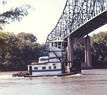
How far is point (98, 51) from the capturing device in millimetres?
81312

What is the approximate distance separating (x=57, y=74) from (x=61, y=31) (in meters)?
35.1

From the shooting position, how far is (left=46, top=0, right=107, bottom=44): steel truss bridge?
5978cm

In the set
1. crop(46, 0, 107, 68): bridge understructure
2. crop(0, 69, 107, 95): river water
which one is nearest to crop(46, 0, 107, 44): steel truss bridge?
crop(46, 0, 107, 68): bridge understructure

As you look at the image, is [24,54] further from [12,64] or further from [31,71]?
[31,71]

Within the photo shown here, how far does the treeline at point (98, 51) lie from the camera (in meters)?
80.7

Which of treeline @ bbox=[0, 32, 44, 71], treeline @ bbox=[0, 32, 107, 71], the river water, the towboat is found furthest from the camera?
treeline @ bbox=[0, 32, 107, 71]

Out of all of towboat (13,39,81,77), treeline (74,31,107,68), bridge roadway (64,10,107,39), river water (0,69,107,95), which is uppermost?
bridge roadway (64,10,107,39)

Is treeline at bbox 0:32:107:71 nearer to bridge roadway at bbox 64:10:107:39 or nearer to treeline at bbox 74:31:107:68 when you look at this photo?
treeline at bbox 74:31:107:68

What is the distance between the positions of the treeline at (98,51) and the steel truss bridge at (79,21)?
5.93 metres

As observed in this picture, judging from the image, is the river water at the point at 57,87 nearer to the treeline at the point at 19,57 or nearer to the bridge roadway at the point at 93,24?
the bridge roadway at the point at 93,24

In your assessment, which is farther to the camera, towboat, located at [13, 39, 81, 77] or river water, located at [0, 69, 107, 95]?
towboat, located at [13, 39, 81, 77]

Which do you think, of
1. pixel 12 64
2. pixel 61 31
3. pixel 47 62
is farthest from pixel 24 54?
pixel 47 62

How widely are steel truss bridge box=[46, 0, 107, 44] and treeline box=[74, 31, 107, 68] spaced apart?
593cm

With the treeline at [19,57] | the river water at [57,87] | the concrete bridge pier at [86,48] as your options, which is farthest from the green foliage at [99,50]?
the river water at [57,87]
